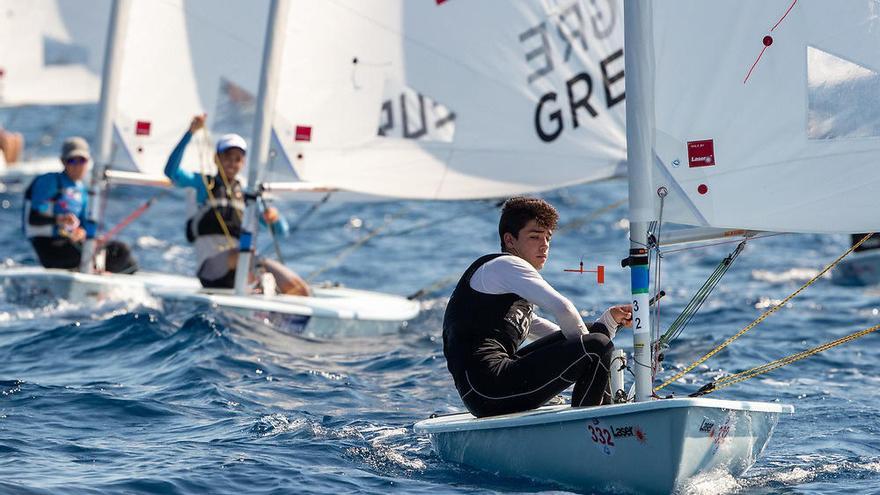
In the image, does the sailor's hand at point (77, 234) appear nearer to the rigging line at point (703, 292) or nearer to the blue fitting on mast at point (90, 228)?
the blue fitting on mast at point (90, 228)

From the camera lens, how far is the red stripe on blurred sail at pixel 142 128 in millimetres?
10234

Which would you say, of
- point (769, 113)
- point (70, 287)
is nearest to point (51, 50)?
point (70, 287)

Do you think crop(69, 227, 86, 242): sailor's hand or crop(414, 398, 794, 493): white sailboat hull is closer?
crop(414, 398, 794, 493): white sailboat hull

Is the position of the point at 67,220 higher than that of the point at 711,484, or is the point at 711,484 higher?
the point at 67,220

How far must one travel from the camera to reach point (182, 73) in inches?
410

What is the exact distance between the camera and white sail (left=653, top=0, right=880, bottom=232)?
490cm

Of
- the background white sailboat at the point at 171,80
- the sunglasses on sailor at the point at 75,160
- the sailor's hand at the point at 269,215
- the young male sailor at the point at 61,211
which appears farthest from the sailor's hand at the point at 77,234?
the sailor's hand at the point at 269,215

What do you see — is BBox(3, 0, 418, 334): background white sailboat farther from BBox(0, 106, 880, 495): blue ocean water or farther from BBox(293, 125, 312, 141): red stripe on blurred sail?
BBox(0, 106, 880, 495): blue ocean water

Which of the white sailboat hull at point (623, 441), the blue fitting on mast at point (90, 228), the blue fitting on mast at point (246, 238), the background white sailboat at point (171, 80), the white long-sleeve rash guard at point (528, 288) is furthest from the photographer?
the background white sailboat at point (171, 80)

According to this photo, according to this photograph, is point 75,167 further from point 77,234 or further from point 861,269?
point 861,269

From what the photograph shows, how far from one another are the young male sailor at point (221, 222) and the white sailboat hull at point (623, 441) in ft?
14.0

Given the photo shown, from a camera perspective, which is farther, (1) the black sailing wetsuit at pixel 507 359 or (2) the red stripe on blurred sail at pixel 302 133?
(2) the red stripe on blurred sail at pixel 302 133

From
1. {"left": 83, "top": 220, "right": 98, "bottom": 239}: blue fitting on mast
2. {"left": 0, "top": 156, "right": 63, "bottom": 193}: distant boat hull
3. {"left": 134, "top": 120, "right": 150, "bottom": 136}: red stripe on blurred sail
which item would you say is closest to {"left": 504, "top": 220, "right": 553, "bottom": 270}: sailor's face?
{"left": 83, "top": 220, "right": 98, "bottom": 239}: blue fitting on mast

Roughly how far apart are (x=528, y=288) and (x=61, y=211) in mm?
5959
